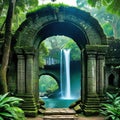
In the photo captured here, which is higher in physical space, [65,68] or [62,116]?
[65,68]

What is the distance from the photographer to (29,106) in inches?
457

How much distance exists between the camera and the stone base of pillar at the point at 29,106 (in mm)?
11438

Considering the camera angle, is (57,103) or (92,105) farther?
(57,103)

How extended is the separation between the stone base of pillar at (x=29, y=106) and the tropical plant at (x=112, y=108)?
2.84 m

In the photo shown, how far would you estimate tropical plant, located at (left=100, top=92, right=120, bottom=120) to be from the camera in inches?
387

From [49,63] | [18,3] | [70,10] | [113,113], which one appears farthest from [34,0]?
[49,63]

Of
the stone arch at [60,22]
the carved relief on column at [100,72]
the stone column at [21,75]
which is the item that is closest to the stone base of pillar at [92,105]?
the stone arch at [60,22]

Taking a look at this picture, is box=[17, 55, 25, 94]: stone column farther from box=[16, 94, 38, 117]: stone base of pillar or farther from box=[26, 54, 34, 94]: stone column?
box=[16, 94, 38, 117]: stone base of pillar

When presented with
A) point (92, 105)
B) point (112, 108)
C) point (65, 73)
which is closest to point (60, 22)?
point (92, 105)

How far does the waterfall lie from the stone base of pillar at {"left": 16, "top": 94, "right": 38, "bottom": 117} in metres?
23.8

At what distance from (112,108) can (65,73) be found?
26077 millimetres

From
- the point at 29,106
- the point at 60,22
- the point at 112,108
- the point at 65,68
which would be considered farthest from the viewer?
the point at 65,68

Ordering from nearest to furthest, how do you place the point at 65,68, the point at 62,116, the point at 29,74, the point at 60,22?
1. the point at 62,116
2. the point at 29,74
3. the point at 60,22
4. the point at 65,68

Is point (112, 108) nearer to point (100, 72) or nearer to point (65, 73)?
point (100, 72)
